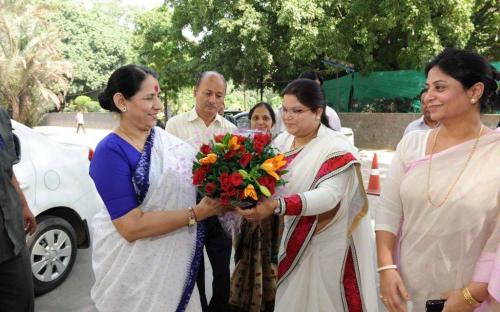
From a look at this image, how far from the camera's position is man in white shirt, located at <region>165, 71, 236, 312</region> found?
2578 millimetres

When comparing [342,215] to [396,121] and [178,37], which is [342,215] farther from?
[178,37]

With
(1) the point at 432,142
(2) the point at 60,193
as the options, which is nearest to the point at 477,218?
(1) the point at 432,142

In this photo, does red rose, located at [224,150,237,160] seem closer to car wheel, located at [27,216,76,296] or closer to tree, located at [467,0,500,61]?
car wheel, located at [27,216,76,296]

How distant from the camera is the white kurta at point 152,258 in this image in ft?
5.83

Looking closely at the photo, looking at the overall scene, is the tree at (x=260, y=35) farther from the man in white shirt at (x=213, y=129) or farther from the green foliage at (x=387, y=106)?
the man in white shirt at (x=213, y=129)

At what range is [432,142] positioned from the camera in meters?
1.77

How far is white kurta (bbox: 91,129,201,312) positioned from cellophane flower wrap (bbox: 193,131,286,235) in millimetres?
139

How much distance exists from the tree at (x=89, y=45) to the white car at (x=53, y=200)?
3213cm

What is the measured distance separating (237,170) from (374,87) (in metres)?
12.7

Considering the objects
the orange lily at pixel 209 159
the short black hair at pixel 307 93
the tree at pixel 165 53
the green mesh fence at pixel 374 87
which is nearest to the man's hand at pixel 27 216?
the orange lily at pixel 209 159

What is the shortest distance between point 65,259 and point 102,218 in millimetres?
2271

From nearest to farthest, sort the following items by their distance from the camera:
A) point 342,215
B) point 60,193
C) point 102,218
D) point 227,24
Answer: point 102,218 → point 342,215 → point 60,193 → point 227,24

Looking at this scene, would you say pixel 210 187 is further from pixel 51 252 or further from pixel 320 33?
pixel 320 33

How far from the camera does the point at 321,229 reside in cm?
233
